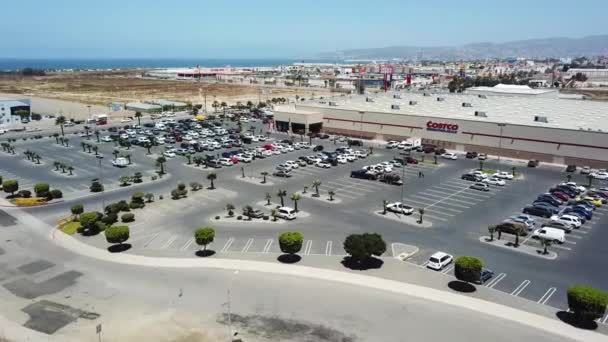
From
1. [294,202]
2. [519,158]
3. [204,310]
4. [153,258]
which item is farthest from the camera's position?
[519,158]

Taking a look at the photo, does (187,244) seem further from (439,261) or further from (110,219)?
(439,261)

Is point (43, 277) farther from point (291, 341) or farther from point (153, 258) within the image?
point (291, 341)

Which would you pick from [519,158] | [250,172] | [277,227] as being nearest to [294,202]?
[277,227]

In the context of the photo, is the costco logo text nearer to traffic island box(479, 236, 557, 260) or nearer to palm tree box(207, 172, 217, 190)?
traffic island box(479, 236, 557, 260)

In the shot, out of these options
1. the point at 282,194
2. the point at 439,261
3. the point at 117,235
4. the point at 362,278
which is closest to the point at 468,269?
the point at 439,261

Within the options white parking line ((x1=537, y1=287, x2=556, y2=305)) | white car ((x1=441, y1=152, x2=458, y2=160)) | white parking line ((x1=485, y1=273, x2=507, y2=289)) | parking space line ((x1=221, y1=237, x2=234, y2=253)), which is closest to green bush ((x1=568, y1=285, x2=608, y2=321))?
white parking line ((x1=537, y1=287, x2=556, y2=305))

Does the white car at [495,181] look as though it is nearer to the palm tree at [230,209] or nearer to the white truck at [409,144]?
the white truck at [409,144]
